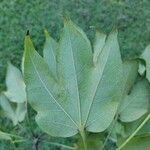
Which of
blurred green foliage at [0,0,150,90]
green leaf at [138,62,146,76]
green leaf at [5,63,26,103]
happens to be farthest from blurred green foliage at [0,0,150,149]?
green leaf at [138,62,146,76]

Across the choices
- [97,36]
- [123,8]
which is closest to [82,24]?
[123,8]

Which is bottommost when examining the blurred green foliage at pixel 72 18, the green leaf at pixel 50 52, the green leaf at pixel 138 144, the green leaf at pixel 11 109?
the blurred green foliage at pixel 72 18

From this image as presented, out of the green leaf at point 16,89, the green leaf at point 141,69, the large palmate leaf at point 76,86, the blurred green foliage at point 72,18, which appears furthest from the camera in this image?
the blurred green foliage at point 72,18

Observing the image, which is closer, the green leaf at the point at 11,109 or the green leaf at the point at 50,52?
the green leaf at the point at 50,52

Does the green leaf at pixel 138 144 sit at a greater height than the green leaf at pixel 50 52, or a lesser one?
lesser

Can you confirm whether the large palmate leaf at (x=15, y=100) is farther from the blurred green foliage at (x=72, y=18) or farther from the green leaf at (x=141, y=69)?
the blurred green foliage at (x=72, y=18)

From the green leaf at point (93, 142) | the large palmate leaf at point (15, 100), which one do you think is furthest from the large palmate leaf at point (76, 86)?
the large palmate leaf at point (15, 100)

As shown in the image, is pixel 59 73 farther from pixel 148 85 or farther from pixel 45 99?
pixel 148 85
